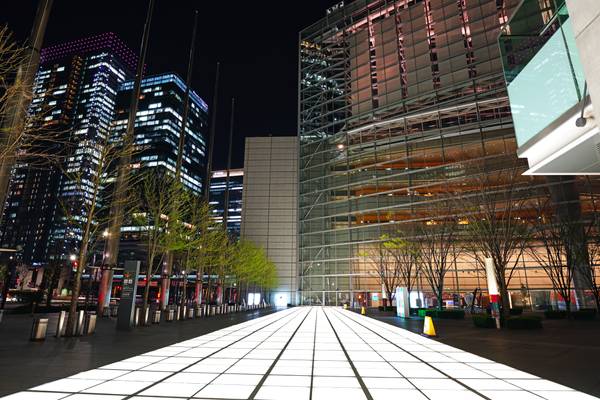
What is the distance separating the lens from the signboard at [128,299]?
13406 millimetres

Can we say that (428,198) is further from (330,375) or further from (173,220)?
(330,375)

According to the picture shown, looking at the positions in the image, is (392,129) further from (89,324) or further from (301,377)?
(301,377)

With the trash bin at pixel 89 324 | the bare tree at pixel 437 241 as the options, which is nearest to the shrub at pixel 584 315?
the bare tree at pixel 437 241

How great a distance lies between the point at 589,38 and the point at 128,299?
53.4 feet

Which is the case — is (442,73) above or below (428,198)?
above

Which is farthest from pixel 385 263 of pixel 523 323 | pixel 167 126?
pixel 167 126

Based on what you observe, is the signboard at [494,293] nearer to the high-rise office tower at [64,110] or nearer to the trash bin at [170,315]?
the trash bin at [170,315]

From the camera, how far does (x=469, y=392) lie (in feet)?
17.1

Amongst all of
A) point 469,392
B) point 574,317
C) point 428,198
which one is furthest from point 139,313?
point 428,198

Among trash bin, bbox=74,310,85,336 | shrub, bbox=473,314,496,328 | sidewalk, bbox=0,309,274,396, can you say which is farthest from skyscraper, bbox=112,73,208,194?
shrub, bbox=473,314,496,328

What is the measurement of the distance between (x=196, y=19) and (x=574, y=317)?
41.3 meters

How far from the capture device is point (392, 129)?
4506 centimetres

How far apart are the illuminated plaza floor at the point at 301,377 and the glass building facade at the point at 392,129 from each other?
84.8ft

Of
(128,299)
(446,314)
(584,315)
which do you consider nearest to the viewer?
(128,299)
